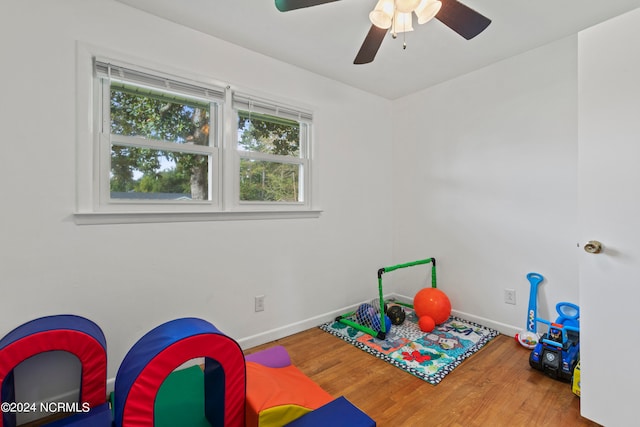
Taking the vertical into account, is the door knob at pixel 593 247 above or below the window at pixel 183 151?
below

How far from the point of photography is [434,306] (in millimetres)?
2672

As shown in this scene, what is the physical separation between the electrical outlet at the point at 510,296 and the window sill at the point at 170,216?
1.90 m

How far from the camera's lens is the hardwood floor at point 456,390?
1.61 meters

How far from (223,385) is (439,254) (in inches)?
97.3

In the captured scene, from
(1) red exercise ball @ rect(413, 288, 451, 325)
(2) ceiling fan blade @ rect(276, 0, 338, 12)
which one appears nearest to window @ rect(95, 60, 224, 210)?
(2) ceiling fan blade @ rect(276, 0, 338, 12)

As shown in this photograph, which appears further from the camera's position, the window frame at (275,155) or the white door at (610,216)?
the window frame at (275,155)

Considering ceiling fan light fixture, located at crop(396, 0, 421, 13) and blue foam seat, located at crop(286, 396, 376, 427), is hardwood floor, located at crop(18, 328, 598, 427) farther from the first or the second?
ceiling fan light fixture, located at crop(396, 0, 421, 13)

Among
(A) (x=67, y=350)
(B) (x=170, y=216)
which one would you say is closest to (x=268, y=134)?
(B) (x=170, y=216)

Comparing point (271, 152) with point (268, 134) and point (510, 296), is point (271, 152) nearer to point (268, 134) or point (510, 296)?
point (268, 134)

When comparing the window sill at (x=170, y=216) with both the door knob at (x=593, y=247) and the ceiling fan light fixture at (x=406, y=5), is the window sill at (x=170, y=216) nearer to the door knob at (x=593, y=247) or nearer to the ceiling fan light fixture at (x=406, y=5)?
the ceiling fan light fixture at (x=406, y=5)

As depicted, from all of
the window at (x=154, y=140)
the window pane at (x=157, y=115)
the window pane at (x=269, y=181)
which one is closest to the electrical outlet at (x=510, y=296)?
the window pane at (x=269, y=181)

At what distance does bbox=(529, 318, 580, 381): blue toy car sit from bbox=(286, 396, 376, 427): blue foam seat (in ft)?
4.60

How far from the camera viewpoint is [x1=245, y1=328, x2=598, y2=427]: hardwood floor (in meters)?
1.61

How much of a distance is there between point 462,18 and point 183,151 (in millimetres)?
1883
